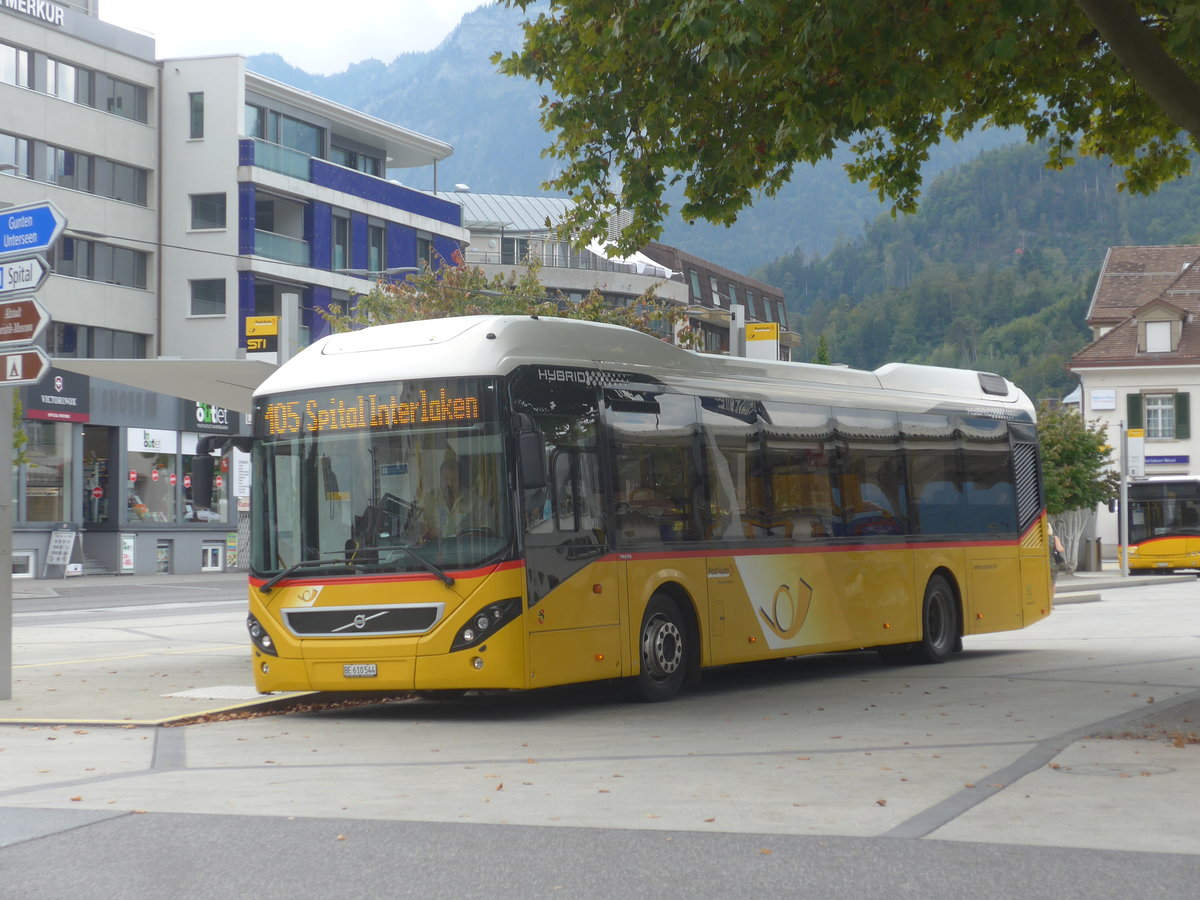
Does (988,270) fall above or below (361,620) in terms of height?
above

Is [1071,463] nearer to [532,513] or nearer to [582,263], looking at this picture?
[532,513]

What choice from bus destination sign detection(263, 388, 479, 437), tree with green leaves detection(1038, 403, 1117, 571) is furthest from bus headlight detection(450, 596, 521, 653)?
tree with green leaves detection(1038, 403, 1117, 571)

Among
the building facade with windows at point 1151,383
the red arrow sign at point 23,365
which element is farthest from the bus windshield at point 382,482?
the building facade with windows at point 1151,383

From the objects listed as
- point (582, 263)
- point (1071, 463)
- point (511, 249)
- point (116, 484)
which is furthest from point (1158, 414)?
point (511, 249)

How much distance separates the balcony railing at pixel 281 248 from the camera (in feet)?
176

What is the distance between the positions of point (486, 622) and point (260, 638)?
2.07 metres

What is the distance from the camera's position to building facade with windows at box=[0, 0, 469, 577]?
47.2 m

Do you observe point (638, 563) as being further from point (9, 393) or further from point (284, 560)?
point (9, 393)

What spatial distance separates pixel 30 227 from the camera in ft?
44.8

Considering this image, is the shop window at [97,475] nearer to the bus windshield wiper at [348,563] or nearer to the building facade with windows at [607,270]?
the building facade with windows at [607,270]

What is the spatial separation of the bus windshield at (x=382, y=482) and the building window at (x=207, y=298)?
41.6 metres

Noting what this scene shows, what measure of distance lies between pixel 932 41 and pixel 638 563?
178 inches

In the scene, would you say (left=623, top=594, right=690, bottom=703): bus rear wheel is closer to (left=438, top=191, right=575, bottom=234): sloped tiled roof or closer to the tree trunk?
the tree trunk

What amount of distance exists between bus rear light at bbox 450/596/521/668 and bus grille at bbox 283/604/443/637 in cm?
25
